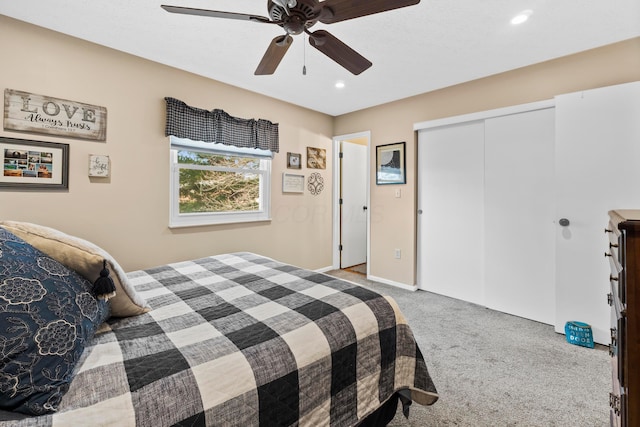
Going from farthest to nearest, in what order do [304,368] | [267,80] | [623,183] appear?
[267,80]
[623,183]
[304,368]

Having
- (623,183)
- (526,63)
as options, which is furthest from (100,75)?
(623,183)

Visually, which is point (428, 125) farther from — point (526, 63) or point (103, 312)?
point (103, 312)

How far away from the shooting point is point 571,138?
7.97ft

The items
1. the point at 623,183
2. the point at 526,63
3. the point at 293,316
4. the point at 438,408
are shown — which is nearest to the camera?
Answer: the point at 293,316

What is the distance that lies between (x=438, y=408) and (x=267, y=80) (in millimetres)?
3244

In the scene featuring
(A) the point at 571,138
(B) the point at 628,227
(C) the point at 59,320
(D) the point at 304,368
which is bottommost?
(D) the point at 304,368

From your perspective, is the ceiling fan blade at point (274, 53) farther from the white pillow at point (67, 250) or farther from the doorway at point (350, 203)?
the doorway at point (350, 203)

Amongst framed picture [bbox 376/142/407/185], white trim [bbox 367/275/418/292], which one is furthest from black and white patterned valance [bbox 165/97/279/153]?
white trim [bbox 367/275/418/292]

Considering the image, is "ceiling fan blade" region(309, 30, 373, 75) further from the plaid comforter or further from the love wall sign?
the love wall sign

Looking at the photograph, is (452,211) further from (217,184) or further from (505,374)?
(217,184)

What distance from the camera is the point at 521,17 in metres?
2.02

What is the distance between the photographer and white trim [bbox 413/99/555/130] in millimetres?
2666

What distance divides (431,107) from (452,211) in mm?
1280

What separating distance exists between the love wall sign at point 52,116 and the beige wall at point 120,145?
5 centimetres
